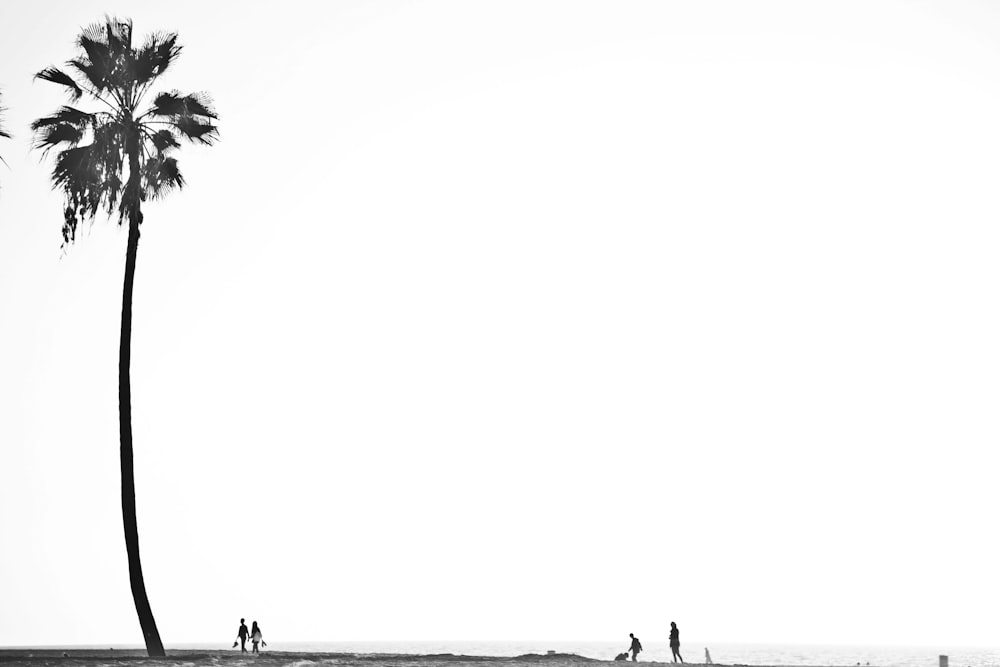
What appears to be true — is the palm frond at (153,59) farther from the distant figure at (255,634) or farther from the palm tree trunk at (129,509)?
the distant figure at (255,634)

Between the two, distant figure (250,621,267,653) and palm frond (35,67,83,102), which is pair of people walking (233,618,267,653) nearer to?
distant figure (250,621,267,653)

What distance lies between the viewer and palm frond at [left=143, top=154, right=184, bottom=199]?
128ft

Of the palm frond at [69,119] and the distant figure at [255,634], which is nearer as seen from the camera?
the palm frond at [69,119]

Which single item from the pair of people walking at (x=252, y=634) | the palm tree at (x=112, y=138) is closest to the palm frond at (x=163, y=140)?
the palm tree at (x=112, y=138)

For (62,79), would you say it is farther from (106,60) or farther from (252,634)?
(252,634)

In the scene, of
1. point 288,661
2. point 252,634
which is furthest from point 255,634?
point 288,661

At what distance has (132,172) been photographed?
38.5 m

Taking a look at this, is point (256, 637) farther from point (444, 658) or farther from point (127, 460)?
point (127, 460)

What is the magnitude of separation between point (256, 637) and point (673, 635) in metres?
17.5

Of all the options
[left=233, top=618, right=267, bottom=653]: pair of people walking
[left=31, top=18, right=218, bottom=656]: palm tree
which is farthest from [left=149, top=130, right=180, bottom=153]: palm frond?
[left=233, top=618, right=267, bottom=653]: pair of people walking

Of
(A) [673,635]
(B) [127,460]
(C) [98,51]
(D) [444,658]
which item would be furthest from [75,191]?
(A) [673,635]

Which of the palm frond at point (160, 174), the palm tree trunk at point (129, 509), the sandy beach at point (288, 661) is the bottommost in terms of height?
the sandy beach at point (288, 661)

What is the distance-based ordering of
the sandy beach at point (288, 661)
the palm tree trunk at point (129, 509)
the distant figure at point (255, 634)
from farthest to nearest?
the distant figure at point (255, 634), the palm tree trunk at point (129, 509), the sandy beach at point (288, 661)

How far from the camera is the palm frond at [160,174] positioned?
128ft
